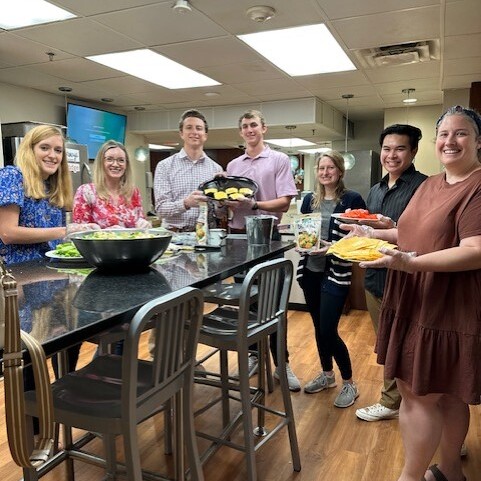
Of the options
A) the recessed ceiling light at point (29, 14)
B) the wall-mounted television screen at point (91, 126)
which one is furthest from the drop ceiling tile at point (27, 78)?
the recessed ceiling light at point (29, 14)

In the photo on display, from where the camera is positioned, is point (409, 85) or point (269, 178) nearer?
point (269, 178)

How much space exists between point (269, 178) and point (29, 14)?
2174 mm

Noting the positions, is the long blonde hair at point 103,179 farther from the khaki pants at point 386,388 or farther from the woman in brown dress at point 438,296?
the woman in brown dress at point 438,296

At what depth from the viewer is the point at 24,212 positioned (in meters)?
2.10

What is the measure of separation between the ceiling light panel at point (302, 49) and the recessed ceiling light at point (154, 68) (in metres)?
0.96

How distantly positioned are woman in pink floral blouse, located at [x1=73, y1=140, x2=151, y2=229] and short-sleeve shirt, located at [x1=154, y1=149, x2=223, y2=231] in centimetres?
19

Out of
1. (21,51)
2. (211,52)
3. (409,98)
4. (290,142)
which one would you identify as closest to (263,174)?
(211,52)

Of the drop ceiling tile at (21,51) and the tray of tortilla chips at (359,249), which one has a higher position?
the drop ceiling tile at (21,51)

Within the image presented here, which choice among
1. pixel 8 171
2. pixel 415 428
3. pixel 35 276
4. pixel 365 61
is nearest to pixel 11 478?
pixel 35 276

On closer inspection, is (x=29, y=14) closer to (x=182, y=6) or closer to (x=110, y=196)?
(x=182, y=6)

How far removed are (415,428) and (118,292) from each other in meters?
1.17

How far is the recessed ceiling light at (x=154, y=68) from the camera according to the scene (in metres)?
4.25

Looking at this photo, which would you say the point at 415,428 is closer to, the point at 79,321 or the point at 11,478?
the point at 79,321

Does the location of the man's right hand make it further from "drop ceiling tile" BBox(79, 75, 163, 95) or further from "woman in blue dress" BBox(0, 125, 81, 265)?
"drop ceiling tile" BBox(79, 75, 163, 95)
